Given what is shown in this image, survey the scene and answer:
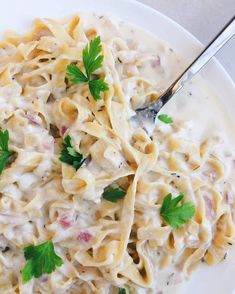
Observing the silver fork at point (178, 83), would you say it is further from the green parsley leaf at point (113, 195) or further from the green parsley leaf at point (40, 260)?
the green parsley leaf at point (40, 260)

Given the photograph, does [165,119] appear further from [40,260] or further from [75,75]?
[40,260]

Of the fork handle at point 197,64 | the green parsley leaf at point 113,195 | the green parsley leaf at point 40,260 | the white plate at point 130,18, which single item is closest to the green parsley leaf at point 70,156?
the green parsley leaf at point 113,195

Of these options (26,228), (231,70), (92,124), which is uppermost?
(231,70)

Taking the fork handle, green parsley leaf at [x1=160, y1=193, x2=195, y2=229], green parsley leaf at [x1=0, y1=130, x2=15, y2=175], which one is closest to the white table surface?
the fork handle

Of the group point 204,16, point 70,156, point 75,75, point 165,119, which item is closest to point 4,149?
point 70,156

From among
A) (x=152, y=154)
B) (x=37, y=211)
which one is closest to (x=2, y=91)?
(x=37, y=211)

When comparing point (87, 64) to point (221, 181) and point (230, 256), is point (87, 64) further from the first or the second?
point (230, 256)

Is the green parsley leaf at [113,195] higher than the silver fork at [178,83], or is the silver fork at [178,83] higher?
the silver fork at [178,83]
